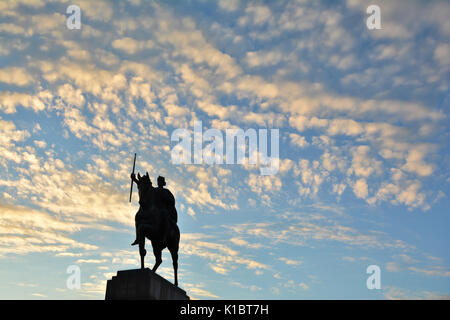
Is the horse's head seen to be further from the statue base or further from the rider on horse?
the statue base

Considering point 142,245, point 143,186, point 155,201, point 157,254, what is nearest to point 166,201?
point 155,201

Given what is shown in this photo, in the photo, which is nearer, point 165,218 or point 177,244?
point 165,218

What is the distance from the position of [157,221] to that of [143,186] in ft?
6.00

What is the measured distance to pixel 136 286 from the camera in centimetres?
1566

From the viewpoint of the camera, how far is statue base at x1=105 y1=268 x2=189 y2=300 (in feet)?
50.9

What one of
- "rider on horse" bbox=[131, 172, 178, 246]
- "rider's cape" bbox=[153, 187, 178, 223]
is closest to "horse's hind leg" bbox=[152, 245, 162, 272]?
"rider on horse" bbox=[131, 172, 178, 246]

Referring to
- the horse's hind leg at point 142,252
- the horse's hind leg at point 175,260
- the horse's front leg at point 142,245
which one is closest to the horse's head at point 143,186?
the horse's front leg at point 142,245

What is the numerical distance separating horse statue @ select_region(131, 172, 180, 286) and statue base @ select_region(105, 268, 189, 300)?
0.74 m

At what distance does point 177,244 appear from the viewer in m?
19.3

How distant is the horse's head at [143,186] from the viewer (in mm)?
18105
